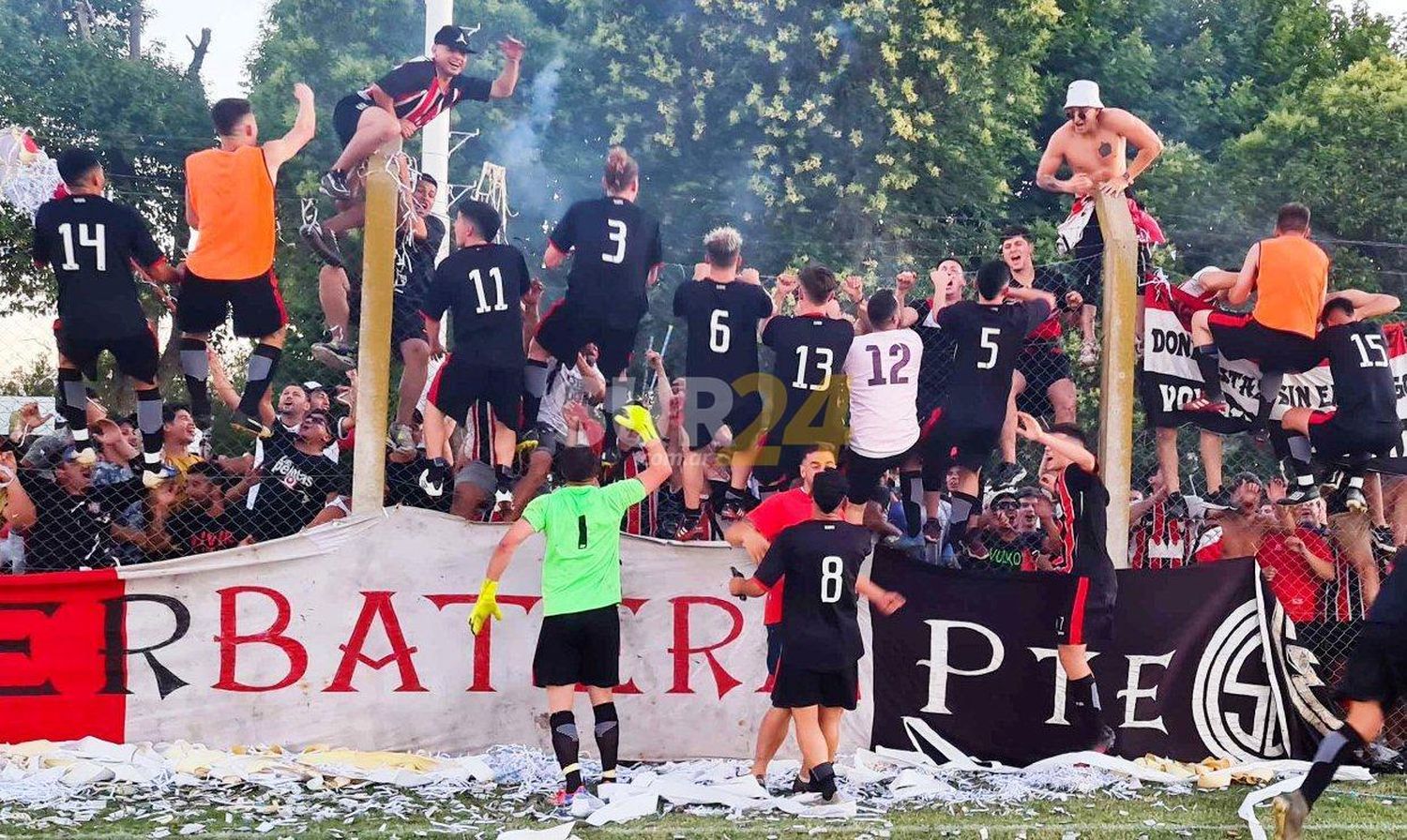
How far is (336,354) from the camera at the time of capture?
908 cm

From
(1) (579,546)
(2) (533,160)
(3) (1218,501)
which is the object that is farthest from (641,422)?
(2) (533,160)

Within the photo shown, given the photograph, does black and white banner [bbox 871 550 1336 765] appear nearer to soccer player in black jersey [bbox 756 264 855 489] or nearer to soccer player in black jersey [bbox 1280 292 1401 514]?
soccer player in black jersey [bbox 756 264 855 489]

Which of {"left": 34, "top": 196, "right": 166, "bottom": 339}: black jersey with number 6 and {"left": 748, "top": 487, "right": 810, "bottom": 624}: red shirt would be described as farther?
{"left": 34, "top": 196, "right": 166, "bottom": 339}: black jersey with number 6

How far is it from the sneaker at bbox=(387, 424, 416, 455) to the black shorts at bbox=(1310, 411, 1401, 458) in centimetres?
525

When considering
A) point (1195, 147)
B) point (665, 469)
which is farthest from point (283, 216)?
point (1195, 147)

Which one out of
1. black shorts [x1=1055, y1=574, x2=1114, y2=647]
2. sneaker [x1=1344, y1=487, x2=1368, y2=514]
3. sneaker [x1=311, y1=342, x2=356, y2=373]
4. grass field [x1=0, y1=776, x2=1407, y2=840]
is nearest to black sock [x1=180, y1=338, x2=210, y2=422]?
sneaker [x1=311, y1=342, x2=356, y2=373]

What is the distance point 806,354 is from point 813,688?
225 centimetres

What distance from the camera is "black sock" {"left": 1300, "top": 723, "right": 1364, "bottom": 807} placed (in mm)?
6305

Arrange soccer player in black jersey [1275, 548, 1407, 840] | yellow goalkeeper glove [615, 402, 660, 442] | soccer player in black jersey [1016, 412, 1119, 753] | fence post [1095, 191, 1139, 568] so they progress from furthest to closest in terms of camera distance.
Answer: fence post [1095, 191, 1139, 568] → soccer player in black jersey [1016, 412, 1119, 753] → yellow goalkeeper glove [615, 402, 660, 442] → soccer player in black jersey [1275, 548, 1407, 840]

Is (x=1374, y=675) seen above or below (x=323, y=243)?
below

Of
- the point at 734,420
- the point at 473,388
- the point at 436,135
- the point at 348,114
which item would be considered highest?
the point at 436,135

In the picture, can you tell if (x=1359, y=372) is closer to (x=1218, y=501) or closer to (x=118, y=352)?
(x=1218, y=501)

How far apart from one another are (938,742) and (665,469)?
2.23 meters

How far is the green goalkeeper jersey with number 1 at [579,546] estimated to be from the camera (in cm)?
734
